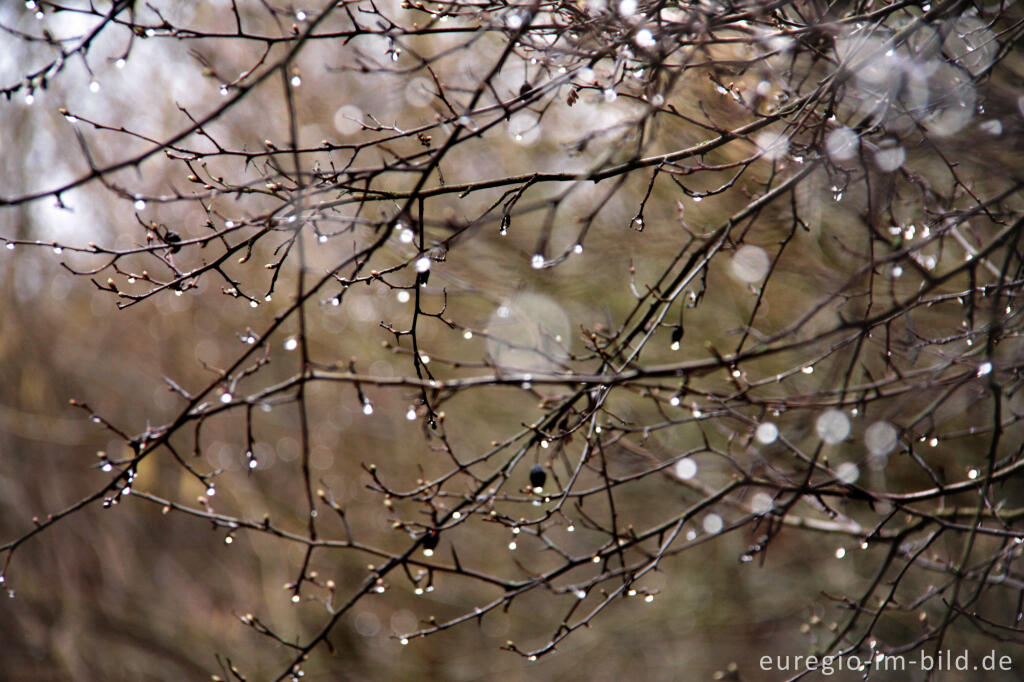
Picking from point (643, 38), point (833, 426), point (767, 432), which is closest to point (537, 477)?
point (767, 432)

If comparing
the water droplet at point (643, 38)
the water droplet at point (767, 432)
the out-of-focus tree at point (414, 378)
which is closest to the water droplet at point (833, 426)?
the water droplet at point (767, 432)

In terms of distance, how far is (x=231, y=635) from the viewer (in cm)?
726

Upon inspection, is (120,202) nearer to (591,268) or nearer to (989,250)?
(591,268)

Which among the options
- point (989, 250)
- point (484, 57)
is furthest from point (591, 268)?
point (989, 250)

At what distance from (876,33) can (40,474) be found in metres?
7.60

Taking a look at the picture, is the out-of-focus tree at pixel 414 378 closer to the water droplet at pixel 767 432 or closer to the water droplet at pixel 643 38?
the water droplet at pixel 767 432

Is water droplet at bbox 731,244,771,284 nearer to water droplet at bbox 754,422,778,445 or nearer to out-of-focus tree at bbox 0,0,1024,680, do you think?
out-of-focus tree at bbox 0,0,1024,680

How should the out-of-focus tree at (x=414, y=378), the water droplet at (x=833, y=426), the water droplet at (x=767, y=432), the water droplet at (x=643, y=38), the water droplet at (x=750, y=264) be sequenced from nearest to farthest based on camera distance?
the water droplet at (x=643, y=38), the water droplet at (x=833, y=426), the water droplet at (x=767, y=432), the out-of-focus tree at (x=414, y=378), the water droplet at (x=750, y=264)

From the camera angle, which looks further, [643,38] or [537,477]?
[537,477]

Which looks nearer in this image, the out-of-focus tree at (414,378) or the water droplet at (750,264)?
the out-of-focus tree at (414,378)

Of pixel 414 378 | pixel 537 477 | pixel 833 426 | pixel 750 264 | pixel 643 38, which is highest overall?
pixel 750 264

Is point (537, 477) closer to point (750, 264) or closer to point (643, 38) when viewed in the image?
point (643, 38)

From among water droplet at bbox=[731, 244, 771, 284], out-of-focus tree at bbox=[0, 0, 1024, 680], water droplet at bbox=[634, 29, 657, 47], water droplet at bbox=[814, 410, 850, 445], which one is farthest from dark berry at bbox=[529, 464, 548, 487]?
water droplet at bbox=[731, 244, 771, 284]

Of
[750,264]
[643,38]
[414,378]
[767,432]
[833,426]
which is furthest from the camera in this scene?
[750,264]
